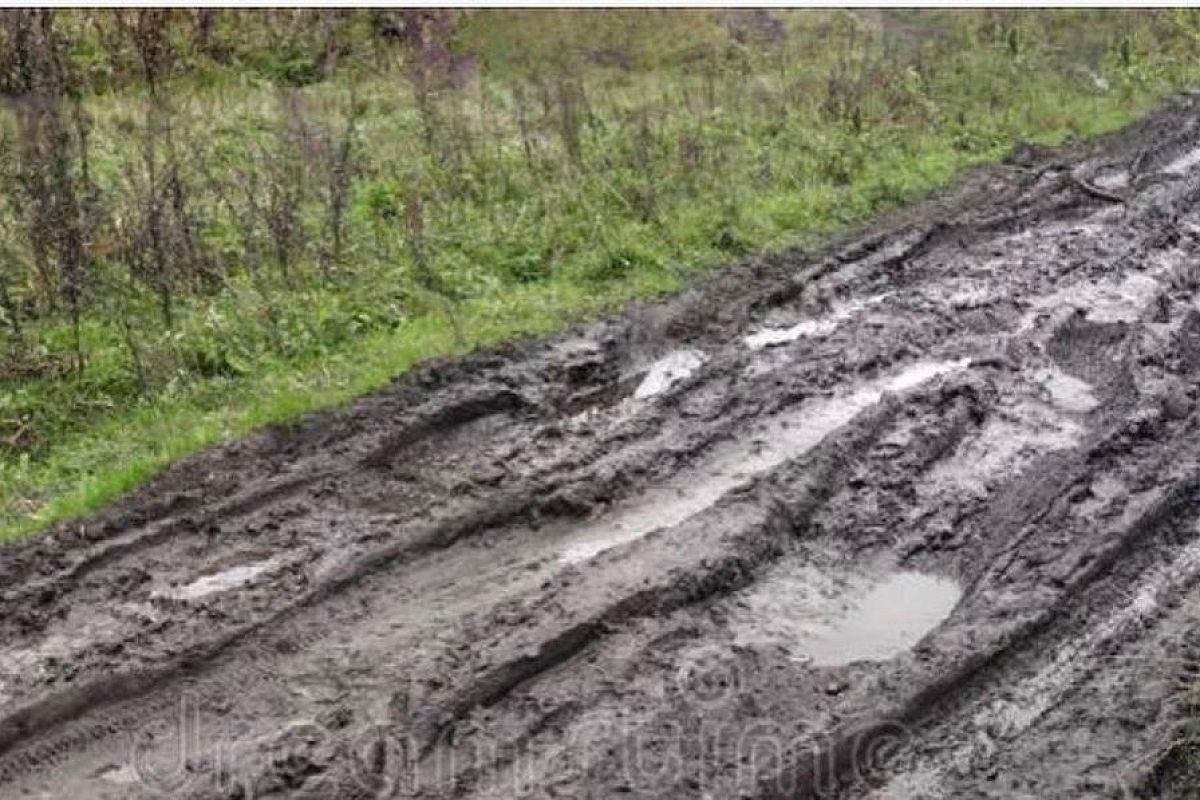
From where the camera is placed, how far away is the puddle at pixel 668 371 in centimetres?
1002

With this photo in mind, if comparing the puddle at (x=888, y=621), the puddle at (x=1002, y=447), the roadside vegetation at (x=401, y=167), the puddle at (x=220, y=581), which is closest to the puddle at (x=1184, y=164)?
the roadside vegetation at (x=401, y=167)

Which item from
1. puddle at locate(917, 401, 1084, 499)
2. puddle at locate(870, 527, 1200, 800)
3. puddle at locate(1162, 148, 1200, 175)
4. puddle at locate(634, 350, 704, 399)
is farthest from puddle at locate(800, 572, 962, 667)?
puddle at locate(1162, 148, 1200, 175)

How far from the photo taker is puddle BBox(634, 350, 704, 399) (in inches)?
395

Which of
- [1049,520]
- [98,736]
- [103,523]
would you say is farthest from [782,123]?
[98,736]

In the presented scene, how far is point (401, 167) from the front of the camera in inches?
536

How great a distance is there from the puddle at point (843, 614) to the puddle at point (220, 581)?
7.96 ft

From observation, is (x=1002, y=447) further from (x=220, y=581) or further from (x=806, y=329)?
(x=220, y=581)

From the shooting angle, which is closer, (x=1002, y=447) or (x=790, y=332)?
(x=1002, y=447)

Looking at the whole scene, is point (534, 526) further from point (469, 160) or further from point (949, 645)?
point (469, 160)

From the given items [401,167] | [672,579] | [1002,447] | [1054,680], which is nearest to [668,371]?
[1002,447]

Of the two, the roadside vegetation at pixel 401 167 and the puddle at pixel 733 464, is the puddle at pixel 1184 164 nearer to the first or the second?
the roadside vegetation at pixel 401 167

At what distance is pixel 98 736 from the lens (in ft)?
21.1

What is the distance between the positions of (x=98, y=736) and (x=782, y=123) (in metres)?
10.5

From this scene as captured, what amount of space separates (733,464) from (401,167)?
6.00 meters
